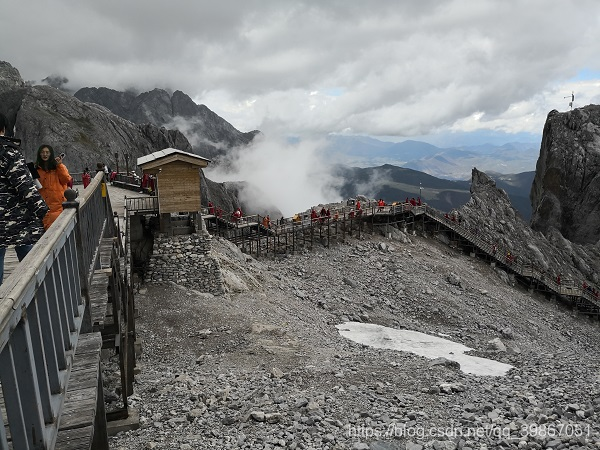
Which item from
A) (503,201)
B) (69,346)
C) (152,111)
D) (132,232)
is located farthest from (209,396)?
(152,111)

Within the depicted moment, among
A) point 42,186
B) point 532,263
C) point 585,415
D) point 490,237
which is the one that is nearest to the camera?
point 42,186

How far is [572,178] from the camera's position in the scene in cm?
6738

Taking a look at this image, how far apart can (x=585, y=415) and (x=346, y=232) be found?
99.7 ft

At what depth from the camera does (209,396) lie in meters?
12.6

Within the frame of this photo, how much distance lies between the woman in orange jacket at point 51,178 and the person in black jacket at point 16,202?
95.6 inches

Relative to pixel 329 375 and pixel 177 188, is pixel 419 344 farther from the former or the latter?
pixel 177 188

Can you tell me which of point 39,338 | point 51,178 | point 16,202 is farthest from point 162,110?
point 39,338

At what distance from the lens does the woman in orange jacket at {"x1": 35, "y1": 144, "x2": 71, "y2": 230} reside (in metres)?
7.99

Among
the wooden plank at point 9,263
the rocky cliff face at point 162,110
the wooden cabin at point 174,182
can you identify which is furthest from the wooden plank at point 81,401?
the rocky cliff face at point 162,110

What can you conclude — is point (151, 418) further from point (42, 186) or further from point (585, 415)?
point (585, 415)

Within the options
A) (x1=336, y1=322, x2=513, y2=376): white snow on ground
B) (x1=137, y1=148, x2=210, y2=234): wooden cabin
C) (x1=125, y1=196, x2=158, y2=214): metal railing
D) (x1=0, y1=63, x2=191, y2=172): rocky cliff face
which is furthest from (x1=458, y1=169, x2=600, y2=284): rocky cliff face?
(x1=0, y1=63, x2=191, y2=172): rocky cliff face

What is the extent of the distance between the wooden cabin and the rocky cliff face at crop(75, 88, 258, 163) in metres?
162

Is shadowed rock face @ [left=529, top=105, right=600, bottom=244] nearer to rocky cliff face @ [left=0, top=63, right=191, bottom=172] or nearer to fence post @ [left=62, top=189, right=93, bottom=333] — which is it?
rocky cliff face @ [left=0, top=63, right=191, bottom=172]

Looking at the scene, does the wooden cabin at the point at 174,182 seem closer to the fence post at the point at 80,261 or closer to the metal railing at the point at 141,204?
the metal railing at the point at 141,204
